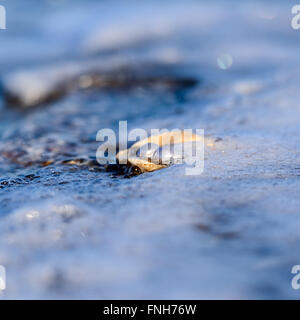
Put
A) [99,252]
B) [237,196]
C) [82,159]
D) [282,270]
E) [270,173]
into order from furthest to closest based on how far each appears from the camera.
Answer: [82,159], [270,173], [237,196], [99,252], [282,270]

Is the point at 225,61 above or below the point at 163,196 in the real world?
above

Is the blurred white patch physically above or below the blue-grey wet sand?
above

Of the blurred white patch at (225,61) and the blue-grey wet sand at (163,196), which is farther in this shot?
the blurred white patch at (225,61)

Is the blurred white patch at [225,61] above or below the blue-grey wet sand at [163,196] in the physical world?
above

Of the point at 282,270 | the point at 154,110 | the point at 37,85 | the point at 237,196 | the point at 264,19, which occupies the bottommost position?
the point at 282,270

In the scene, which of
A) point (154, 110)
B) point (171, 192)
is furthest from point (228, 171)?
point (154, 110)

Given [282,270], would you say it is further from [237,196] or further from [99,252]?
[99,252]

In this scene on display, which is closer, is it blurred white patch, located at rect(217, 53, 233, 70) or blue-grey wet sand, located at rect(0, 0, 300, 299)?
blue-grey wet sand, located at rect(0, 0, 300, 299)

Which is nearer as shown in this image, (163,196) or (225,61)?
(163,196)
